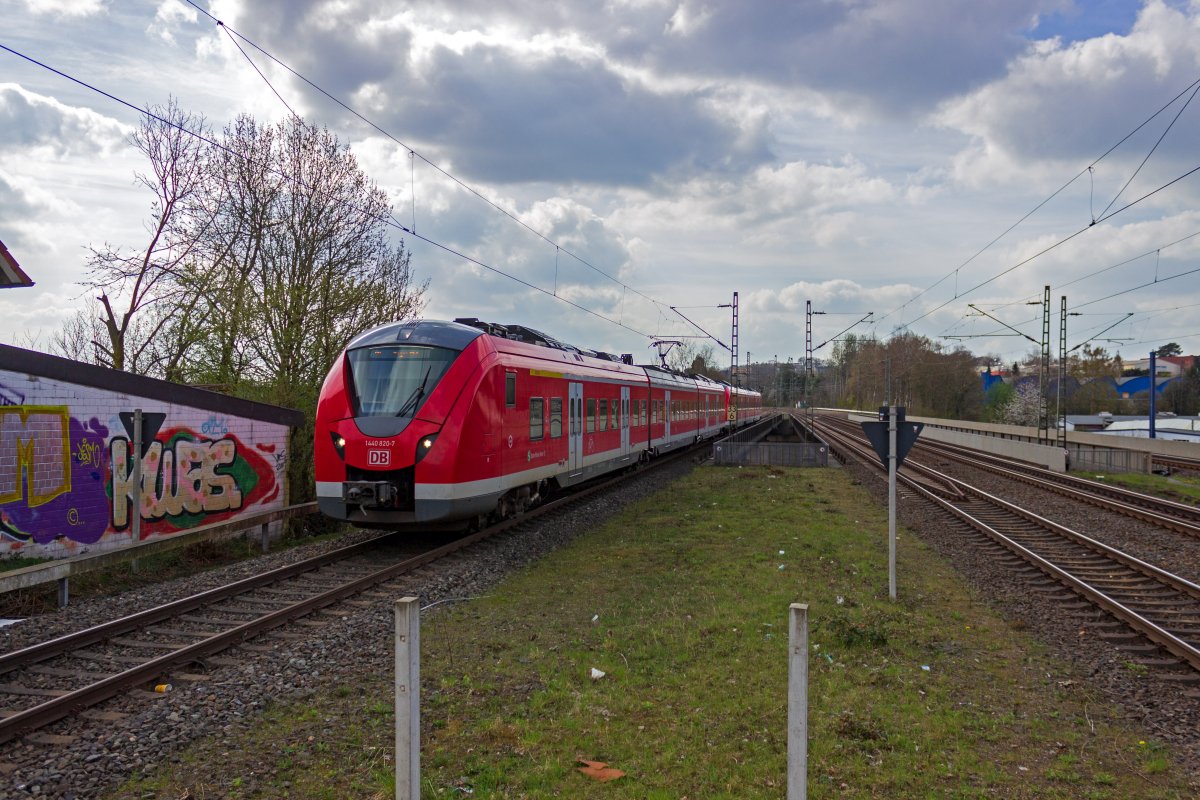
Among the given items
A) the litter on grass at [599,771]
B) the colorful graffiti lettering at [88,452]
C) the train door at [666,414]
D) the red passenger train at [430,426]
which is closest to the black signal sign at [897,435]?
the red passenger train at [430,426]

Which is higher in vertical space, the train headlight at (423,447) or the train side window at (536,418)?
the train side window at (536,418)

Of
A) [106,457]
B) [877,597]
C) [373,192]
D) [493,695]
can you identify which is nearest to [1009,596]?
[877,597]

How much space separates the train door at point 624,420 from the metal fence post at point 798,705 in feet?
55.5

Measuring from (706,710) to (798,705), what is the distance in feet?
7.86

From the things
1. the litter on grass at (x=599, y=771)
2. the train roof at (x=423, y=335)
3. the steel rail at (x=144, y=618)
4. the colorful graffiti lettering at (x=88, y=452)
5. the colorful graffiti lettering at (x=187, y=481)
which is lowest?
the litter on grass at (x=599, y=771)

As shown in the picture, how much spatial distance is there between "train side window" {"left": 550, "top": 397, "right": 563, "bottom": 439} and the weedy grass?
5361 mm

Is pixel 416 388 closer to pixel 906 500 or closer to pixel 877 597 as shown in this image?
pixel 877 597

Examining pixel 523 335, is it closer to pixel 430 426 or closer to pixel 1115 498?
pixel 430 426

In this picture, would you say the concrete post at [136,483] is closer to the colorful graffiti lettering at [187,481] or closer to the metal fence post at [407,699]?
the colorful graffiti lettering at [187,481]

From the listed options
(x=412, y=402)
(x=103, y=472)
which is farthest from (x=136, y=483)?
(x=412, y=402)

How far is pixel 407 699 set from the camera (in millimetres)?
3512

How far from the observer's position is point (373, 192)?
21.6 metres

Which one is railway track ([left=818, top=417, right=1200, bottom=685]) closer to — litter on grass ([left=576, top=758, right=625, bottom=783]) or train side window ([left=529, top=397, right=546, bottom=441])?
litter on grass ([left=576, top=758, right=625, bottom=783])

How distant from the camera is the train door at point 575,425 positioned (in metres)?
15.8
